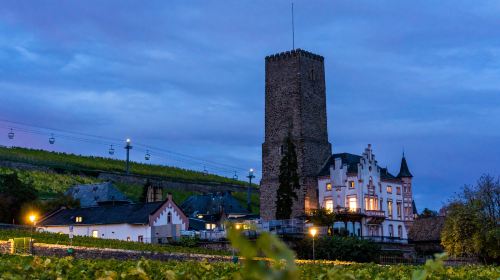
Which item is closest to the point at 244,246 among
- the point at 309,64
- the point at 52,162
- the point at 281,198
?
the point at 281,198

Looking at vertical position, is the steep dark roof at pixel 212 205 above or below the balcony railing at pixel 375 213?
above

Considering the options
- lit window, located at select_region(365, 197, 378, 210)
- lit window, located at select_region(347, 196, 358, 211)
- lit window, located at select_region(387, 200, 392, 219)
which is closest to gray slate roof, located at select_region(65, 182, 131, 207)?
lit window, located at select_region(347, 196, 358, 211)

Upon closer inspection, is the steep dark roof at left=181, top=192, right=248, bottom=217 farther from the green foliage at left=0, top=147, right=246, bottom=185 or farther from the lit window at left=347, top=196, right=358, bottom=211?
the green foliage at left=0, top=147, right=246, bottom=185

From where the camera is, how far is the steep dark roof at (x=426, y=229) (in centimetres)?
8275

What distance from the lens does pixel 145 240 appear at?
245 feet

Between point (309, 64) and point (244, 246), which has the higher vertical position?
point (309, 64)

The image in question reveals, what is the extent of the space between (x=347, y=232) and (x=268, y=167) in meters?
19.9

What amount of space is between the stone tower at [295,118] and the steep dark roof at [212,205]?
8.99 meters

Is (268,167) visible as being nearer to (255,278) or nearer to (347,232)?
(347,232)

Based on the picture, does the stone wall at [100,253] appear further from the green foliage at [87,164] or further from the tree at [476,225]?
the green foliage at [87,164]

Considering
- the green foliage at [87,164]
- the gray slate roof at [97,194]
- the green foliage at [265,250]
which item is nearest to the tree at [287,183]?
the gray slate roof at [97,194]

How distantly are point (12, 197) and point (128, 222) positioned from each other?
1525 centimetres

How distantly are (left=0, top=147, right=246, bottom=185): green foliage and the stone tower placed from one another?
61.7 metres

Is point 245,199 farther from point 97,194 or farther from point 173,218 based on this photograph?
point 173,218
